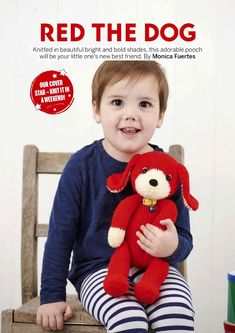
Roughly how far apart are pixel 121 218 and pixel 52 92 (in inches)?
11.6

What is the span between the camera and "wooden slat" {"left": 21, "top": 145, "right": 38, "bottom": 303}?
0.95 meters

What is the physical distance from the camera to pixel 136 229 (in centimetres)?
79

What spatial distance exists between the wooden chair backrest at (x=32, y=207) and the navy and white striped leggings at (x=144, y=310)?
19cm

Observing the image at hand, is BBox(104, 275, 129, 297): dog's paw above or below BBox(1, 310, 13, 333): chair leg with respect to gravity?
above

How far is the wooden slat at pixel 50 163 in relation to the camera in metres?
0.97

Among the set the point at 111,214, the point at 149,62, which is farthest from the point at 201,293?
the point at 149,62

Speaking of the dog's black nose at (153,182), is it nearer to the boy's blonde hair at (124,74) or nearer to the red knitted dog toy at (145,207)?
the red knitted dog toy at (145,207)

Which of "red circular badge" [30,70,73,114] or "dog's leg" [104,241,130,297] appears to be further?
"red circular badge" [30,70,73,114]

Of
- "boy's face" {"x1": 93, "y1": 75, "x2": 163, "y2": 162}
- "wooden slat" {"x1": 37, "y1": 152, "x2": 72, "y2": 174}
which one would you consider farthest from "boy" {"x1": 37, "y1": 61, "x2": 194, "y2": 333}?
"wooden slat" {"x1": 37, "y1": 152, "x2": 72, "y2": 174}

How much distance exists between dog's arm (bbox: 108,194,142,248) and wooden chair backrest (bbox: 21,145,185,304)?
17cm

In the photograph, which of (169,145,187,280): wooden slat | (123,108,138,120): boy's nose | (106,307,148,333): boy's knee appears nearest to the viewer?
(106,307,148,333): boy's knee

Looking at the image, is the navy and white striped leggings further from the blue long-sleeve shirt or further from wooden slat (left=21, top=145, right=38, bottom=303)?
wooden slat (left=21, top=145, right=38, bottom=303)

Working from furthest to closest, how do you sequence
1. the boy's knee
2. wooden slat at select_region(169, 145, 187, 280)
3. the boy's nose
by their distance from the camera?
wooden slat at select_region(169, 145, 187, 280) < the boy's nose < the boy's knee

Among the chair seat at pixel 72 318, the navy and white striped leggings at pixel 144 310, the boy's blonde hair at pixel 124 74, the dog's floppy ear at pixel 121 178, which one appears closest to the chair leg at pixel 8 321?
the chair seat at pixel 72 318
